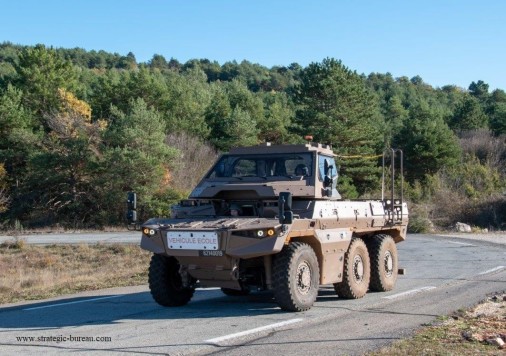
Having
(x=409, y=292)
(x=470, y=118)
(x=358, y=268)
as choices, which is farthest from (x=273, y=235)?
(x=470, y=118)

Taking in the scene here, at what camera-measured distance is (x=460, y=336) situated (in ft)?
27.5

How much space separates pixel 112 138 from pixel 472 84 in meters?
107

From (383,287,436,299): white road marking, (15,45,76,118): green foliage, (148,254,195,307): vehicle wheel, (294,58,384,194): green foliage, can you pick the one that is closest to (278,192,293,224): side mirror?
(148,254,195,307): vehicle wheel

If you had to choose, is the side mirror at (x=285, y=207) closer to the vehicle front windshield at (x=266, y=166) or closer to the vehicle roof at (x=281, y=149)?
the vehicle front windshield at (x=266, y=166)

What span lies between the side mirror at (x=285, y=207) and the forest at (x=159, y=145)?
99.2 feet

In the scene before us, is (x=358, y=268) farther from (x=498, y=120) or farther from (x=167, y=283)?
(x=498, y=120)

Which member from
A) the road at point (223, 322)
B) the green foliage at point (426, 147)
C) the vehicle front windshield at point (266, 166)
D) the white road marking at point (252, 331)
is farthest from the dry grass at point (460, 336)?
the green foliage at point (426, 147)

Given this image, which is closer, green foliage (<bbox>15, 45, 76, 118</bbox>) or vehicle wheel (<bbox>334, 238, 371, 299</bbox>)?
vehicle wheel (<bbox>334, 238, 371, 299</bbox>)

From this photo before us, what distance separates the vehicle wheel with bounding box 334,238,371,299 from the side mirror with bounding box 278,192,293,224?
2.61 meters

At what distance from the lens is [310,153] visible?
40.4 ft

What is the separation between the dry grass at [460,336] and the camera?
7.56 metres

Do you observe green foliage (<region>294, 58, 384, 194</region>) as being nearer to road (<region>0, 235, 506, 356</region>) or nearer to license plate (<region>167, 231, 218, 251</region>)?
road (<region>0, 235, 506, 356</region>)

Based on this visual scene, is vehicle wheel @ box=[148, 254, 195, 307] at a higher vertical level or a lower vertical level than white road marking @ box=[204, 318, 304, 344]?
higher

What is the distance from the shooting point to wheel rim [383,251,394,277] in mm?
13531
